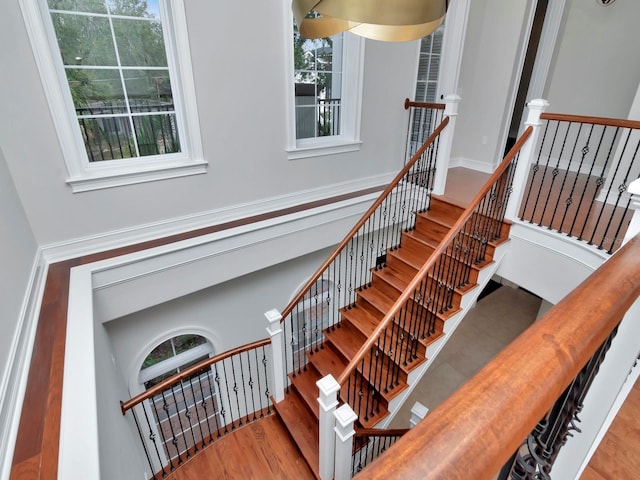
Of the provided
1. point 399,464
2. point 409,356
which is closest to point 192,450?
point 409,356

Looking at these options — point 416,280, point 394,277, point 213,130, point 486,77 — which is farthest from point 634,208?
point 486,77

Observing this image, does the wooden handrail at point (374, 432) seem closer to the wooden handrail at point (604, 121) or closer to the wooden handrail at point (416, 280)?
the wooden handrail at point (416, 280)

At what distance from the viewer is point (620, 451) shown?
127cm

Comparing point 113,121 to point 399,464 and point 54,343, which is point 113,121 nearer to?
point 54,343

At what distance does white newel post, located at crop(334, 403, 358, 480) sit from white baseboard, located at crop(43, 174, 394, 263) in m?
2.31

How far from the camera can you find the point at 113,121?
9.58 feet

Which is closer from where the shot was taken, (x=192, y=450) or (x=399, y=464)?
(x=399, y=464)

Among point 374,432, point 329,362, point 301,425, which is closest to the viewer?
point 374,432

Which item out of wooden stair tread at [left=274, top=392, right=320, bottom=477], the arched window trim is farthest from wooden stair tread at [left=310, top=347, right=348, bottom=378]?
the arched window trim

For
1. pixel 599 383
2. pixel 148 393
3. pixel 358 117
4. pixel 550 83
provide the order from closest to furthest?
pixel 599 383 → pixel 148 393 → pixel 358 117 → pixel 550 83

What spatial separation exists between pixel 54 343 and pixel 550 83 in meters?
6.71

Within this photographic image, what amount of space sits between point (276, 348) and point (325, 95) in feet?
9.94

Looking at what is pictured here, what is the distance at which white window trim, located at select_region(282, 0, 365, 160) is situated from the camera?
356cm

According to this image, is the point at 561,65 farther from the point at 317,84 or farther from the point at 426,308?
the point at 426,308
